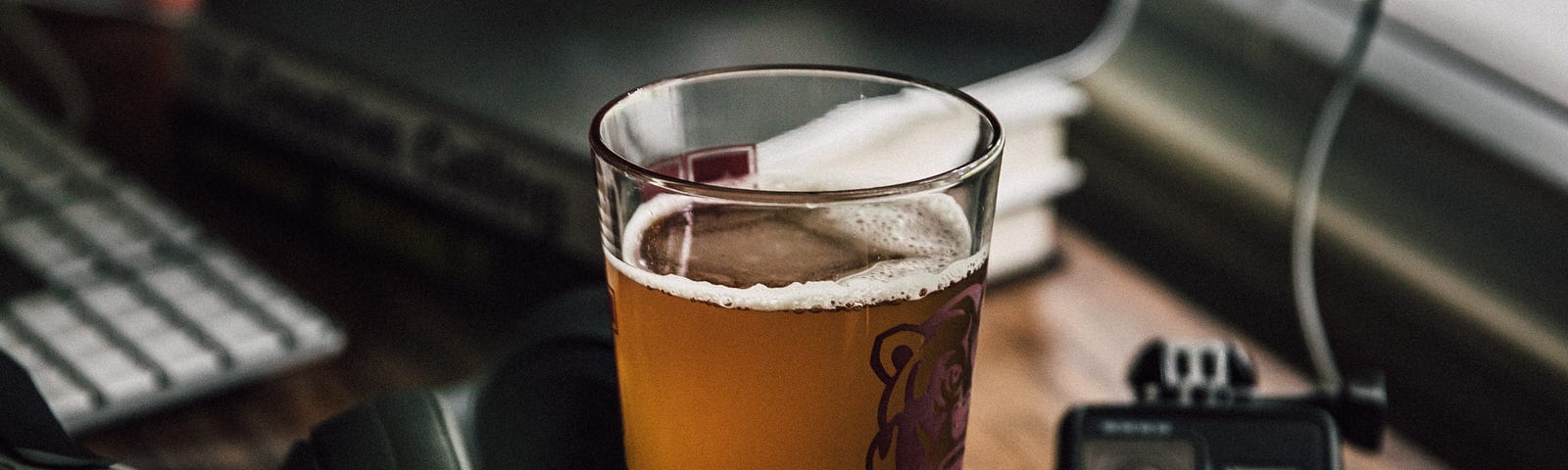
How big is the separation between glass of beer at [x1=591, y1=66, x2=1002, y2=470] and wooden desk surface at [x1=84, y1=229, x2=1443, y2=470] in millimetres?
235

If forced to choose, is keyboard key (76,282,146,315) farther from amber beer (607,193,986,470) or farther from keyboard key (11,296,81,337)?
amber beer (607,193,986,470)

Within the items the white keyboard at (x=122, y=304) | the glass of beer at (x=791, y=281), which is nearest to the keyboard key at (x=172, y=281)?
the white keyboard at (x=122, y=304)

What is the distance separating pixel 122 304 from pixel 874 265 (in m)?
0.48

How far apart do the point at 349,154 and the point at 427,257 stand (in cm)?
7

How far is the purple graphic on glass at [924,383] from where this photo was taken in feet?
1.10

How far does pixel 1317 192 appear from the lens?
726 mm

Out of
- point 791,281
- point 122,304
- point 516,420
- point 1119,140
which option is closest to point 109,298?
point 122,304

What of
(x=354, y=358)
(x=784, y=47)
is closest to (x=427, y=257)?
(x=354, y=358)

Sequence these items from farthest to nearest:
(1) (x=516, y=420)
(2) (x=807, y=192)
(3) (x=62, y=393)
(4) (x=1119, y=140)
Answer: (4) (x=1119, y=140) → (3) (x=62, y=393) → (1) (x=516, y=420) → (2) (x=807, y=192)

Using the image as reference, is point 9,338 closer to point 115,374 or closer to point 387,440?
point 115,374

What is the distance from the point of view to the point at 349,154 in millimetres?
710

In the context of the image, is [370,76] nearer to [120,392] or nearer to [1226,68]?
[120,392]

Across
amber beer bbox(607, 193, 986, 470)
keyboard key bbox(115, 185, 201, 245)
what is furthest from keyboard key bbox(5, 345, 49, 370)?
amber beer bbox(607, 193, 986, 470)

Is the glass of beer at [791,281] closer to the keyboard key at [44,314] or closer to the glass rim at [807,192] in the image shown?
the glass rim at [807,192]
